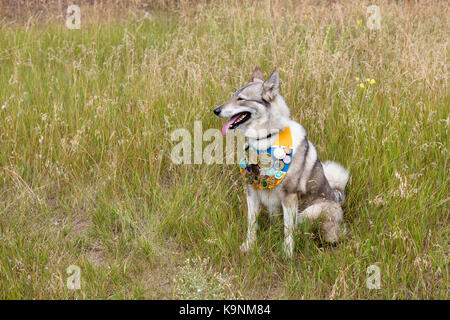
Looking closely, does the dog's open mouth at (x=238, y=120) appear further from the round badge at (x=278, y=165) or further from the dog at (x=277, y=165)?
the round badge at (x=278, y=165)

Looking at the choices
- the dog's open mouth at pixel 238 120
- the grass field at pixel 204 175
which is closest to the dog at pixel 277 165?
the dog's open mouth at pixel 238 120

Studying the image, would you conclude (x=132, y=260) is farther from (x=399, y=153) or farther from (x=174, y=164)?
(x=399, y=153)

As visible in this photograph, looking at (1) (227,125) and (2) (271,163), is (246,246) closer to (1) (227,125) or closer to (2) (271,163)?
(2) (271,163)

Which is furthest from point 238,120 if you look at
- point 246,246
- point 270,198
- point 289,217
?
point 246,246

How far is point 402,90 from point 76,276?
139 inches

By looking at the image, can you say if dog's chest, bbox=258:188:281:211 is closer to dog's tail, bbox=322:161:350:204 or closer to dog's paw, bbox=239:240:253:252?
dog's paw, bbox=239:240:253:252

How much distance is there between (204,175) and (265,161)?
74 cm

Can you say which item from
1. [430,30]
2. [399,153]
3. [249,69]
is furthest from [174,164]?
[430,30]

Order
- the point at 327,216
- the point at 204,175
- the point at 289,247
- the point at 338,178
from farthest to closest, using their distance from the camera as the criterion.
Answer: the point at 204,175, the point at 338,178, the point at 327,216, the point at 289,247

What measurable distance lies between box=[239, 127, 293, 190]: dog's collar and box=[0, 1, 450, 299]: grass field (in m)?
0.34

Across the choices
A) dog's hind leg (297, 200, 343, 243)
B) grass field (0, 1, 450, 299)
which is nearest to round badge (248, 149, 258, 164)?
grass field (0, 1, 450, 299)

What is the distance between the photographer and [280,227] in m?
3.38

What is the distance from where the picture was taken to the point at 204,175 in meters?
3.76

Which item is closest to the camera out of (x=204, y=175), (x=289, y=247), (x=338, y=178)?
(x=289, y=247)
